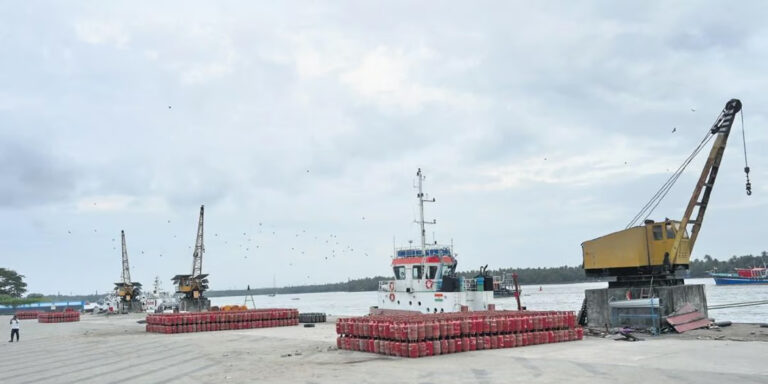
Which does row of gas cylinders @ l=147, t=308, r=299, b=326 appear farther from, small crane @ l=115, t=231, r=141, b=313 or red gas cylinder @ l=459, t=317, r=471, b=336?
small crane @ l=115, t=231, r=141, b=313

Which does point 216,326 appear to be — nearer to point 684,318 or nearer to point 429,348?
point 429,348

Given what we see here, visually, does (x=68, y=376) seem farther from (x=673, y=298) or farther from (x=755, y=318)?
(x=755, y=318)

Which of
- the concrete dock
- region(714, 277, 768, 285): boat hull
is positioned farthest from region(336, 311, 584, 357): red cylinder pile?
region(714, 277, 768, 285): boat hull

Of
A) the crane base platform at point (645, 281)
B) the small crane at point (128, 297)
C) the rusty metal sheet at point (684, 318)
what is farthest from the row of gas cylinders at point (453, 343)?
the small crane at point (128, 297)

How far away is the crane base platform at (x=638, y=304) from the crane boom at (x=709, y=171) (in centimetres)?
223

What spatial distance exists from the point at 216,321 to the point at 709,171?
3223 centimetres

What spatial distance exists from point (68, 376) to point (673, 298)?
2497cm

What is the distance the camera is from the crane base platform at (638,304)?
1028 inches

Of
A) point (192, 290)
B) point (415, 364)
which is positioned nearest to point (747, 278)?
point (192, 290)

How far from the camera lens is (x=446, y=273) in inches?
1457

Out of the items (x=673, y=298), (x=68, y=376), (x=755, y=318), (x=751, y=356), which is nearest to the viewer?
(x=751, y=356)

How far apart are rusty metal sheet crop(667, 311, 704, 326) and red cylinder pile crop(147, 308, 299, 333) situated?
2739 centimetres

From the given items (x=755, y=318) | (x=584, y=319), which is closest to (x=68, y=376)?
(x=584, y=319)

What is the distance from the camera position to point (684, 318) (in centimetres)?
2620
